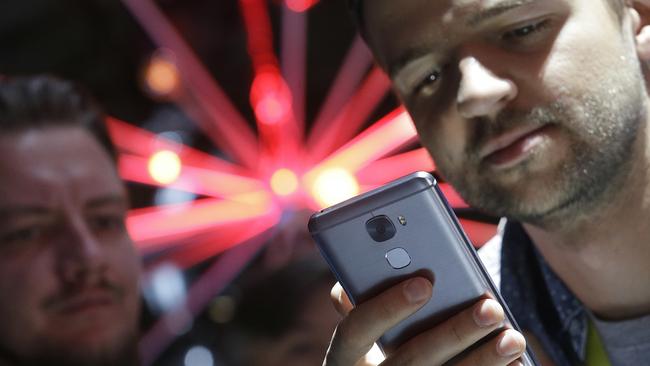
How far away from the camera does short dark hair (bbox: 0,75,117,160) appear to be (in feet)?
7.02

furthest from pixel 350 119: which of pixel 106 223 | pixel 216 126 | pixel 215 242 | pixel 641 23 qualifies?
pixel 641 23

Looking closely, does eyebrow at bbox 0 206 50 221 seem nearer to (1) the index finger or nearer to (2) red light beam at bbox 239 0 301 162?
(1) the index finger

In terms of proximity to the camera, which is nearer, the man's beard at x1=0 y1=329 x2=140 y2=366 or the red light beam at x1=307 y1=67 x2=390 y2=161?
the man's beard at x1=0 y1=329 x2=140 y2=366

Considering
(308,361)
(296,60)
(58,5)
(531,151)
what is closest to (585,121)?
(531,151)

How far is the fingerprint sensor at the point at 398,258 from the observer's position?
119cm

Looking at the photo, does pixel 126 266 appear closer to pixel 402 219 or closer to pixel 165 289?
pixel 402 219

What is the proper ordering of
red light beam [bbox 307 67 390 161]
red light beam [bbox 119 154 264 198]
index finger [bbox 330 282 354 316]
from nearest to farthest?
index finger [bbox 330 282 354 316]
red light beam [bbox 119 154 264 198]
red light beam [bbox 307 67 390 161]

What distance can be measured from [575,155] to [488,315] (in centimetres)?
37

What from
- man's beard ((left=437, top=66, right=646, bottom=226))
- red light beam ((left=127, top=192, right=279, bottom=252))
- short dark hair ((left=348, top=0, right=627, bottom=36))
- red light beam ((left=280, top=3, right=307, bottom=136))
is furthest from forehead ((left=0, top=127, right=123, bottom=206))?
red light beam ((left=280, top=3, right=307, bottom=136))

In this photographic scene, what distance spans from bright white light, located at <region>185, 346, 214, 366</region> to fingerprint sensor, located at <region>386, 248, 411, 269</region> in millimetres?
3495

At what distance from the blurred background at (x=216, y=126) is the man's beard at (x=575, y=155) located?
109 inches

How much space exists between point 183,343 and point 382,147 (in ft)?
4.90

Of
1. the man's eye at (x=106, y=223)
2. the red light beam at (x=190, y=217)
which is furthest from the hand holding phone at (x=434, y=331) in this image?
the red light beam at (x=190, y=217)

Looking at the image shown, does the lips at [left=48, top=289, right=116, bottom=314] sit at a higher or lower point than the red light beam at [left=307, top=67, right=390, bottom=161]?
lower
